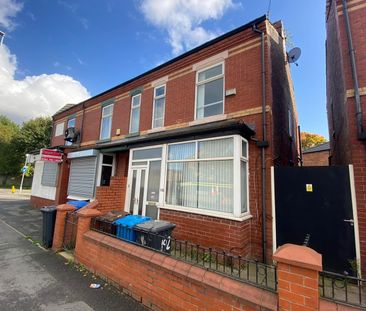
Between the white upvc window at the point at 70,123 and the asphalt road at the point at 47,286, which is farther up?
the white upvc window at the point at 70,123

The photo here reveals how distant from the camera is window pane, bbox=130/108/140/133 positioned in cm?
1021

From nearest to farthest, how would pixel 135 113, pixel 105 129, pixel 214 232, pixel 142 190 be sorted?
1. pixel 214 232
2. pixel 142 190
3. pixel 135 113
4. pixel 105 129

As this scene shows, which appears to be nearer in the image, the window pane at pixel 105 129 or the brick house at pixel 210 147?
the brick house at pixel 210 147

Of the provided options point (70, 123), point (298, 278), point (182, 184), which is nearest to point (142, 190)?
point (182, 184)

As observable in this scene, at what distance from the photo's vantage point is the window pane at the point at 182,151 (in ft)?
21.1

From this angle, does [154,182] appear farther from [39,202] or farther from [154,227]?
[39,202]

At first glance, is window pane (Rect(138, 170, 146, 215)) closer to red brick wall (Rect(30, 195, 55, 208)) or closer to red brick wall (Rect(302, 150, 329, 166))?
red brick wall (Rect(30, 195, 55, 208))

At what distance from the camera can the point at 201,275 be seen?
3.10m

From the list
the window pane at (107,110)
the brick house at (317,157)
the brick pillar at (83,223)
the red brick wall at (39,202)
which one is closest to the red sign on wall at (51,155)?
the red brick wall at (39,202)

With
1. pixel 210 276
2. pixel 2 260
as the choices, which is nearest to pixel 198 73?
pixel 210 276

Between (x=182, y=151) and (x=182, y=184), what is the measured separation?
1021mm

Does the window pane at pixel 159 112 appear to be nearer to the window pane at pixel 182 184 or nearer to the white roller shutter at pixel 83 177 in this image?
the window pane at pixel 182 184

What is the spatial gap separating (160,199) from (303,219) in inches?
157

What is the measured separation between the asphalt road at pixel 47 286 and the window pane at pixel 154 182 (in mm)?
2969
